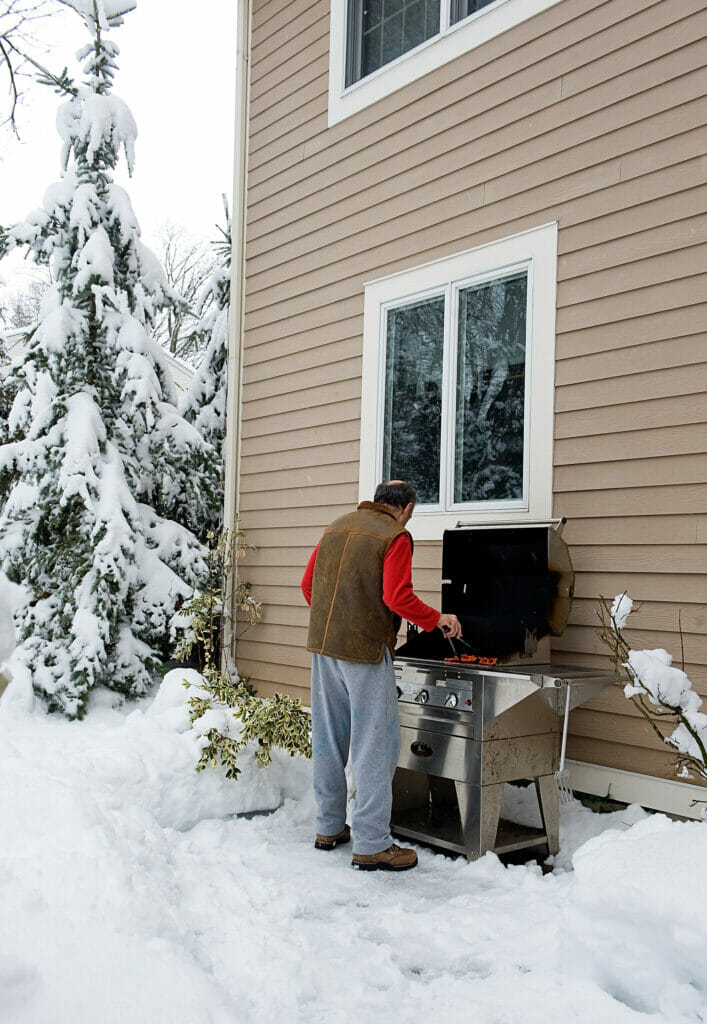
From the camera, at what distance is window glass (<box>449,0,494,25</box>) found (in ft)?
16.8

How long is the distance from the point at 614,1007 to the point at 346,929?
3.41 feet

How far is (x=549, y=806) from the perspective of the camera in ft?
13.0

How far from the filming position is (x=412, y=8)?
556 centimetres

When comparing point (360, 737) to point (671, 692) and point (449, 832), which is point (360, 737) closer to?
point (449, 832)

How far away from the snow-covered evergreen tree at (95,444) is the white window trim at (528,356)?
2.35 m

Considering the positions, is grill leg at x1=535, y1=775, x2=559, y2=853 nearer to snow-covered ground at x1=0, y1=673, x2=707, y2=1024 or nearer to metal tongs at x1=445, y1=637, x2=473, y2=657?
snow-covered ground at x1=0, y1=673, x2=707, y2=1024

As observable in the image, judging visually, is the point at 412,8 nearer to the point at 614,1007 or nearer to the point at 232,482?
the point at 232,482

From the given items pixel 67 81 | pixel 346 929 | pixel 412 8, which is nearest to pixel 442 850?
pixel 346 929

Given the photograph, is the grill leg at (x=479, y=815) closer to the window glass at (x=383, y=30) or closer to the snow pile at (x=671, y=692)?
the snow pile at (x=671, y=692)

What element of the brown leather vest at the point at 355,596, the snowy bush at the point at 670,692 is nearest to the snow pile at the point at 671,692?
the snowy bush at the point at 670,692

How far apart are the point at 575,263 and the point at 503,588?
1626 mm

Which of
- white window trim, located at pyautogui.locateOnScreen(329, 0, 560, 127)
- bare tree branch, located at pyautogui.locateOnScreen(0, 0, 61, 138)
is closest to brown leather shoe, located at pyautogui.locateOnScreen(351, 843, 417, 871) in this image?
white window trim, located at pyautogui.locateOnScreen(329, 0, 560, 127)

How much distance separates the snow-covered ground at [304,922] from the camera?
230 cm

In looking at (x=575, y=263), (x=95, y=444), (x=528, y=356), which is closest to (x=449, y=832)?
(x=528, y=356)
